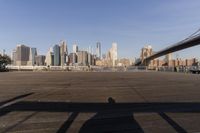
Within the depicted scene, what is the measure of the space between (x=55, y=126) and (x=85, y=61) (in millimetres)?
159591

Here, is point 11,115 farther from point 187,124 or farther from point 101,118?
point 187,124

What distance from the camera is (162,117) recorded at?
9.23 meters

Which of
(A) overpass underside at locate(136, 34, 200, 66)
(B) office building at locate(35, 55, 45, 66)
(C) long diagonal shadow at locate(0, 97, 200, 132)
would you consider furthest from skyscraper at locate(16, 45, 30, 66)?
(C) long diagonal shadow at locate(0, 97, 200, 132)

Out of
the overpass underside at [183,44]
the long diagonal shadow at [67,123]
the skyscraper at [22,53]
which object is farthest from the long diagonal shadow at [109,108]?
the skyscraper at [22,53]

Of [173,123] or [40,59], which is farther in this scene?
[40,59]

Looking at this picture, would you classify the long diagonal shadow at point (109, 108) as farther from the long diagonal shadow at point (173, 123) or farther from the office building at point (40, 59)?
the office building at point (40, 59)

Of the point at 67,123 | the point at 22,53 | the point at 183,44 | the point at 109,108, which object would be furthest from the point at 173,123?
the point at 22,53

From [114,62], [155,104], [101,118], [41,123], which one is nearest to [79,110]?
[101,118]

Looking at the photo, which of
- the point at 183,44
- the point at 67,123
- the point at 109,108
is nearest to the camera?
the point at 67,123

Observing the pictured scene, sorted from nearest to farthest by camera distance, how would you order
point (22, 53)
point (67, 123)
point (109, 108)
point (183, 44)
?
1. point (67, 123)
2. point (109, 108)
3. point (183, 44)
4. point (22, 53)

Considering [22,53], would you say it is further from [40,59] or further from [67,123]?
[67,123]

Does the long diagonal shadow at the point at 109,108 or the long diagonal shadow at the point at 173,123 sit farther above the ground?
the long diagonal shadow at the point at 109,108

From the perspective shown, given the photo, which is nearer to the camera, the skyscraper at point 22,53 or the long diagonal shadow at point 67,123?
the long diagonal shadow at point 67,123

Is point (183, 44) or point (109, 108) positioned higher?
point (183, 44)
